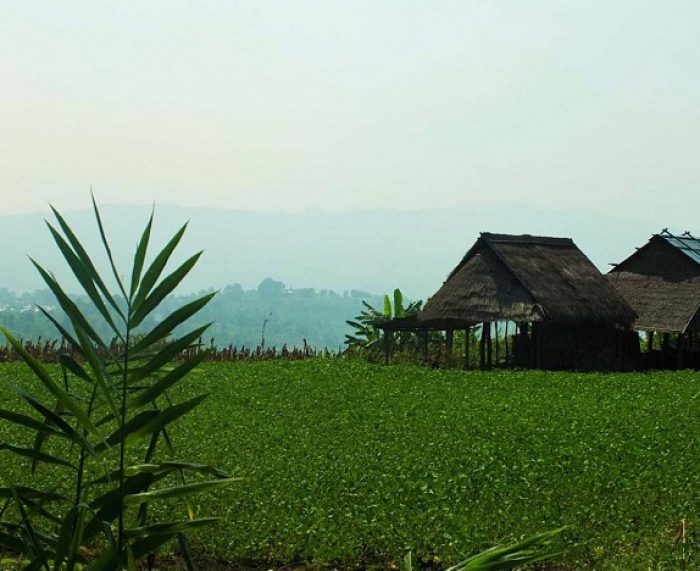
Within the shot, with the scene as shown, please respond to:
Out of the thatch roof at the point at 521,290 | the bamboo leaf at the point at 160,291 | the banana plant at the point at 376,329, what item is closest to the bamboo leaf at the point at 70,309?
the bamboo leaf at the point at 160,291

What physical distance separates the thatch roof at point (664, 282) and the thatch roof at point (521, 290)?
110 centimetres

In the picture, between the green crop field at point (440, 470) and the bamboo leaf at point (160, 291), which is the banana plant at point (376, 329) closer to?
the green crop field at point (440, 470)

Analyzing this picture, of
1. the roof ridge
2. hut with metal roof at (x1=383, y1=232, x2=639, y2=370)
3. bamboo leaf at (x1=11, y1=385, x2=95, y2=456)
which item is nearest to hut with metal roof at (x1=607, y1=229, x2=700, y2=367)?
hut with metal roof at (x1=383, y1=232, x2=639, y2=370)

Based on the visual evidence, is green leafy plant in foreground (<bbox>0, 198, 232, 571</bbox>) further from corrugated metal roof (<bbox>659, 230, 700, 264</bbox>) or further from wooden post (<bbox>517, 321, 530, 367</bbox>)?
corrugated metal roof (<bbox>659, 230, 700, 264</bbox>)

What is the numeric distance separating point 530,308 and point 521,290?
756 mm

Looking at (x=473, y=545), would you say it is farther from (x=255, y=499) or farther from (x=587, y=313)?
(x=587, y=313)

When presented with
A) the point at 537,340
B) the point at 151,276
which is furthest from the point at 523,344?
the point at 151,276

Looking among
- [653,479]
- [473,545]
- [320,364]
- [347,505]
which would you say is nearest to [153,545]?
[473,545]

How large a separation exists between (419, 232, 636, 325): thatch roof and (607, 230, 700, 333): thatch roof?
3.60ft

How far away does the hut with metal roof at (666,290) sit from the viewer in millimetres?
28219

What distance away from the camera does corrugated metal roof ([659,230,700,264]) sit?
29.8 meters

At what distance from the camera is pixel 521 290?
25.5m

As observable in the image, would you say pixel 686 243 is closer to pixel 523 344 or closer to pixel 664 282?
pixel 664 282

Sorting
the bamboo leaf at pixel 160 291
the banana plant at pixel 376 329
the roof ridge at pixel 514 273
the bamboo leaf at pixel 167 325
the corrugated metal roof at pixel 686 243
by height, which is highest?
the corrugated metal roof at pixel 686 243
